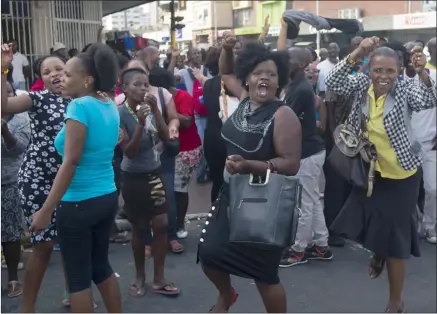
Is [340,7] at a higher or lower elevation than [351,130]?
higher

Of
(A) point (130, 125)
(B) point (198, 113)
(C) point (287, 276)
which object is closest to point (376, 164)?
(C) point (287, 276)

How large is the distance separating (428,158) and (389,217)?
2109mm

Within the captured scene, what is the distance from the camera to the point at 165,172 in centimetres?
548

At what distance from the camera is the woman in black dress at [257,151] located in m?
3.46

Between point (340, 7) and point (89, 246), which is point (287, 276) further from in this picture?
point (340, 7)

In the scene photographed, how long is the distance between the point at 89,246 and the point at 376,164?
1.92 meters

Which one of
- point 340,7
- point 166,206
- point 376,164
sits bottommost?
point 166,206

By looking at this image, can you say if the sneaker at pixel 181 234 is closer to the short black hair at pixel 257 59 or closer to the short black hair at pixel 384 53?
the short black hair at pixel 257 59

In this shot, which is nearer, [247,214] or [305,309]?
[247,214]

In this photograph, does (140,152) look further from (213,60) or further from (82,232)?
(213,60)

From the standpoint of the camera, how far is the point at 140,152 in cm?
458

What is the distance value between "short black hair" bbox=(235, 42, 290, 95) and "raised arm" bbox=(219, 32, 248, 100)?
0.85 m

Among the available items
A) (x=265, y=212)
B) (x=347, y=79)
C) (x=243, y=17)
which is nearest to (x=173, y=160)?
(x=347, y=79)

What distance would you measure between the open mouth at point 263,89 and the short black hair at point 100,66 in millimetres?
843
